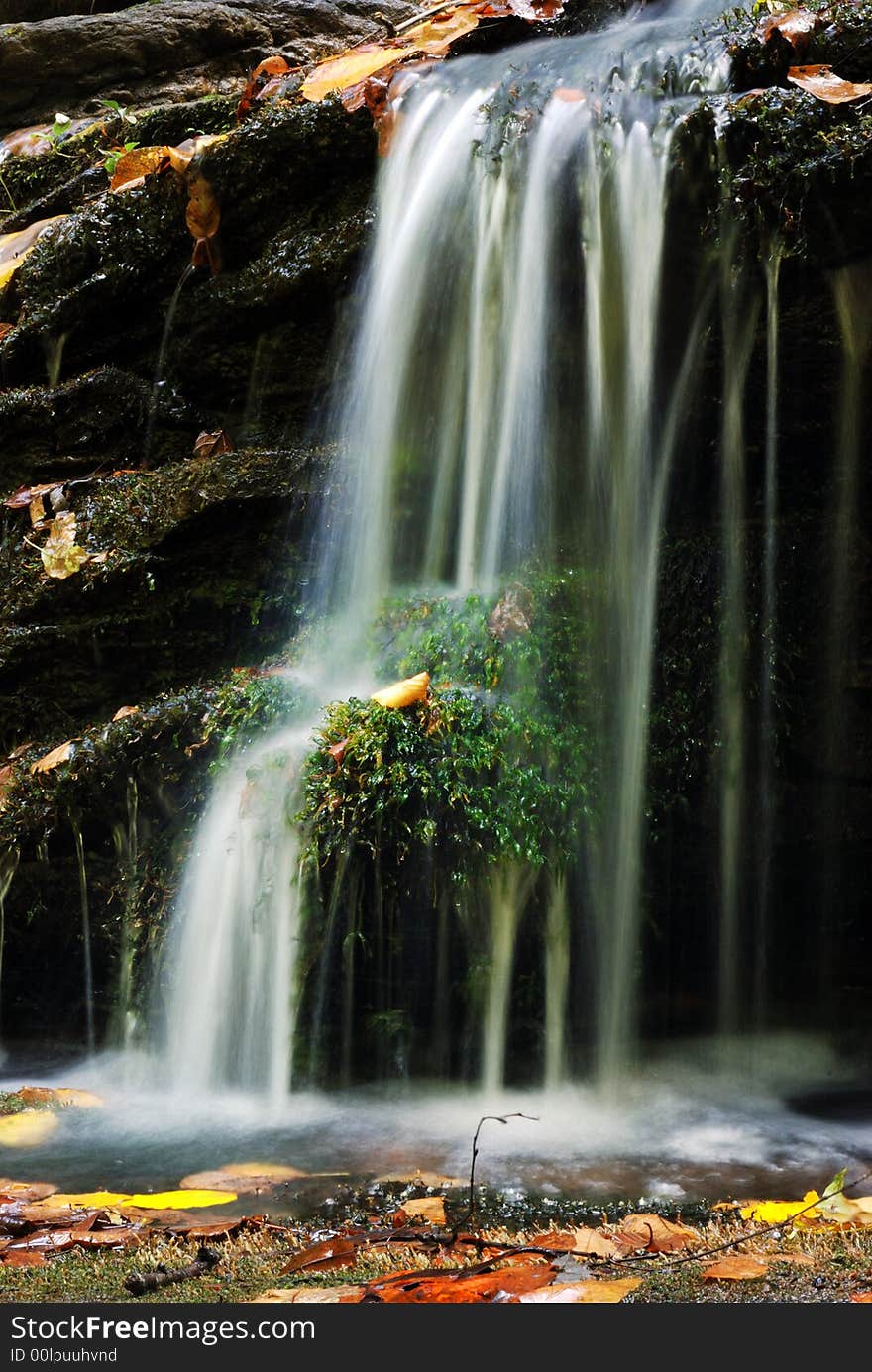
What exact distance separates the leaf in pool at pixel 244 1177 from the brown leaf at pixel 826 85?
13.8 ft

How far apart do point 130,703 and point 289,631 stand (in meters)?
0.81

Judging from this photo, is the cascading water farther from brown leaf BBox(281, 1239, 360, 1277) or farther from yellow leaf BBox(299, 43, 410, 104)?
brown leaf BBox(281, 1239, 360, 1277)

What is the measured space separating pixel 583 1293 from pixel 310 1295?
464 millimetres

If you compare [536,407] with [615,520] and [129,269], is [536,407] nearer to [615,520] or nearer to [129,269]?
[615,520]

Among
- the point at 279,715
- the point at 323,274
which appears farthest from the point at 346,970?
the point at 323,274

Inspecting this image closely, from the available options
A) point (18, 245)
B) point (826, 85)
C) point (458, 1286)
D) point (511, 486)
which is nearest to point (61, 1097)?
point (458, 1286)

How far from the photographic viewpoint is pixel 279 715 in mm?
4770

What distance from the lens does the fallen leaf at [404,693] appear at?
4.43 meters

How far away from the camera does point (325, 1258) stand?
2.31 metres

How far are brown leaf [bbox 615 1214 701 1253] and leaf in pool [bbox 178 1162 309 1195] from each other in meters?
0.92

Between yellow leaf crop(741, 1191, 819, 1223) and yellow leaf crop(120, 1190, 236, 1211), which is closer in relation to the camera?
yellow leaf crop(741, 1191, 819, 1223)

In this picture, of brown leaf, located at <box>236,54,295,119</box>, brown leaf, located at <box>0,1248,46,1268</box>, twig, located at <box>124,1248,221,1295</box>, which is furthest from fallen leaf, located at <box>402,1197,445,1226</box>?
brown leaf, located at <box>236,54,295,119</box>

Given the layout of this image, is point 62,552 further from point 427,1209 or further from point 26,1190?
point 427,1209

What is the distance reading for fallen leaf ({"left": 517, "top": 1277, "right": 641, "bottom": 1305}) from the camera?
1.92 m
